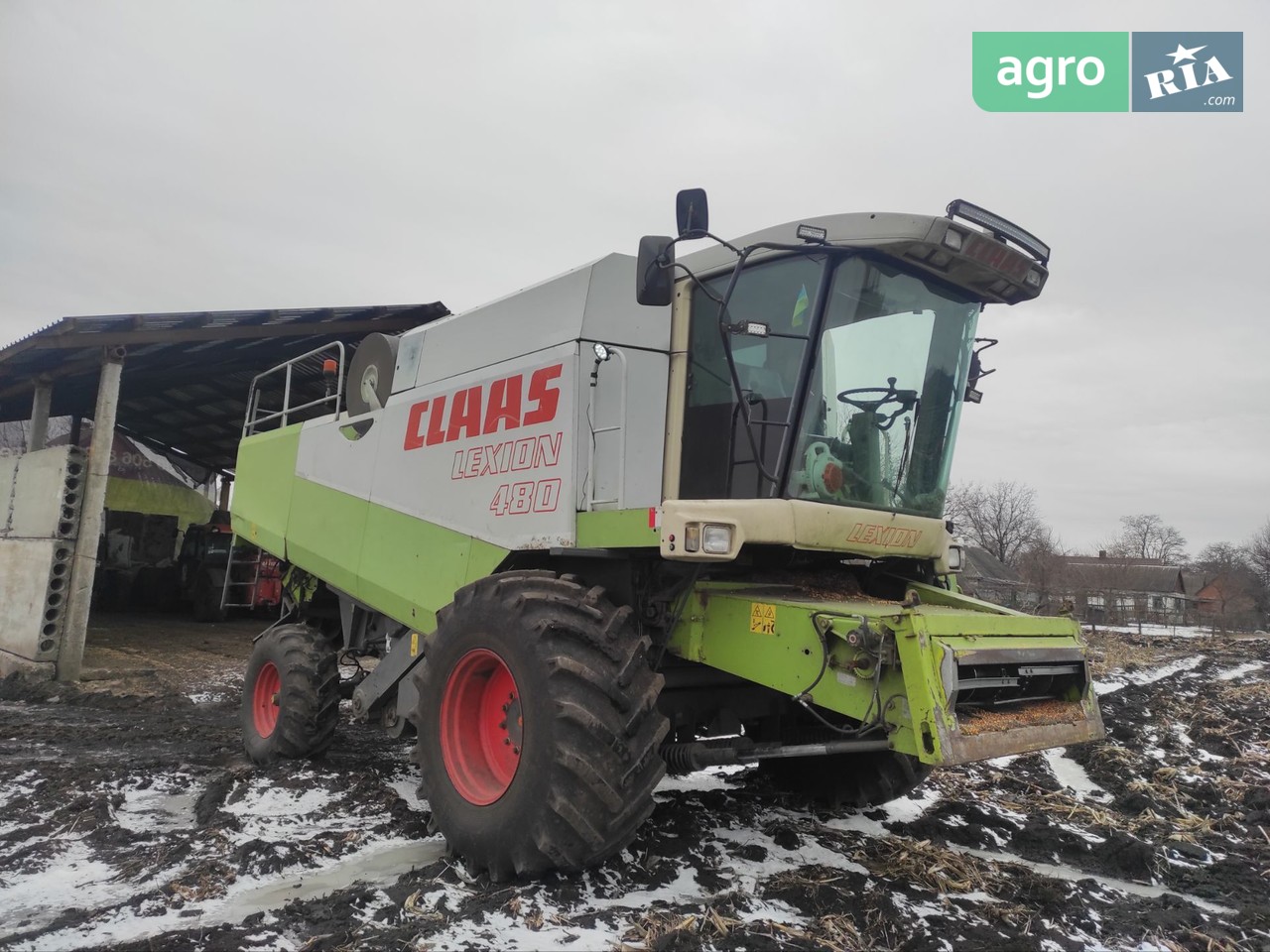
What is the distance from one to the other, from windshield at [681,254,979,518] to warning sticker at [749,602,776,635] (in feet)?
1.60

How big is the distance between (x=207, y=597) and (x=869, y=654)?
17371 millimetres

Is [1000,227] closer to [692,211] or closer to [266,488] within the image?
[692,211]

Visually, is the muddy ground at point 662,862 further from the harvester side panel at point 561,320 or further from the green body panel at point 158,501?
the green body panel at point 158,501

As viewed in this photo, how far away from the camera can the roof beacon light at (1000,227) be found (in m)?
3.84

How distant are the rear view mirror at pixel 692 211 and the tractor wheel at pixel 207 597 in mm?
16687

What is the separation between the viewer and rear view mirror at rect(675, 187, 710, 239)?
3596mm

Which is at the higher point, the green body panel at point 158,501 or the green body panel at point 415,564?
the green body panel at point 158,501

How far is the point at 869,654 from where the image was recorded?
3.28m

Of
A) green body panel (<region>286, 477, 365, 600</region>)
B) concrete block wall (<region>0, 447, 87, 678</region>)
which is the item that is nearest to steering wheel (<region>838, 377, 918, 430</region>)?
green body panel (<region>286, 477, 365, 600</region>)

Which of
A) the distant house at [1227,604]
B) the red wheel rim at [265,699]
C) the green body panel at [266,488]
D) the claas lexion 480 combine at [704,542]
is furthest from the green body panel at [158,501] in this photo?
the distant house at [1227,604]

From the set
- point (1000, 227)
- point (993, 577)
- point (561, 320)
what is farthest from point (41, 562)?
point (993, 577)

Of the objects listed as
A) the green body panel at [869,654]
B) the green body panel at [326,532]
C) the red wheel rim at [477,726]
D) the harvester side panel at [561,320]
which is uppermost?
the harvester side panel at [561,320]

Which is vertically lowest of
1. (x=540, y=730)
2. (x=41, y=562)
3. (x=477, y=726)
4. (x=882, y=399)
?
(x=477, y=726)

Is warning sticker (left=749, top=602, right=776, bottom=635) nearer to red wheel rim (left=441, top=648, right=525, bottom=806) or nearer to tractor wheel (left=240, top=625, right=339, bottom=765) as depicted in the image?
red wheel rim (left=441, top=648, right=525, bottom=806)
